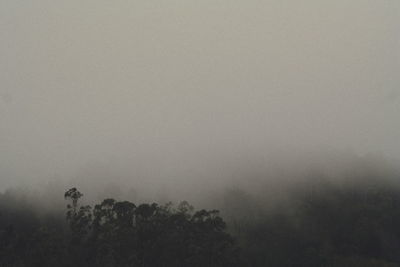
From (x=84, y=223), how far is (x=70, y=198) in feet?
39.4

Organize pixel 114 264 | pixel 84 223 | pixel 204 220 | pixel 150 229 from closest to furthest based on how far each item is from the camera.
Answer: pixel 114 264, pixel 150 229, pixel 204 220, pixel 84 223

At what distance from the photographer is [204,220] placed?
126812 millimetres

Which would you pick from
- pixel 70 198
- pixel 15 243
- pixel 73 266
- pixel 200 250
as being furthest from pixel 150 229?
pixel 15 243

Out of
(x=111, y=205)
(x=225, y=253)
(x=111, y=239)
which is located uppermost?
(x=111, y=205)

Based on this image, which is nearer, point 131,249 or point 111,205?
point 131,249

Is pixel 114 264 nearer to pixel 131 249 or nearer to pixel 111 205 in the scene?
pixel 131 249

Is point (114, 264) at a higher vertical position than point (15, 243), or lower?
lower

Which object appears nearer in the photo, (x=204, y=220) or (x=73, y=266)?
(x=73, y=266)

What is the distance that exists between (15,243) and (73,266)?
100 ft

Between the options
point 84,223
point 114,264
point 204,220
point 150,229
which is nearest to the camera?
point 114,264

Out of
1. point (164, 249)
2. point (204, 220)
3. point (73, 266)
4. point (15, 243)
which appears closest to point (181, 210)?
point (204, 220)

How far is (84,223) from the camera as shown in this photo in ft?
453

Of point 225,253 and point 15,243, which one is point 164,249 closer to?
point 225,253

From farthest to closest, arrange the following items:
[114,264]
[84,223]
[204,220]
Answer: [84,223]
[204,220]
[114,264]
